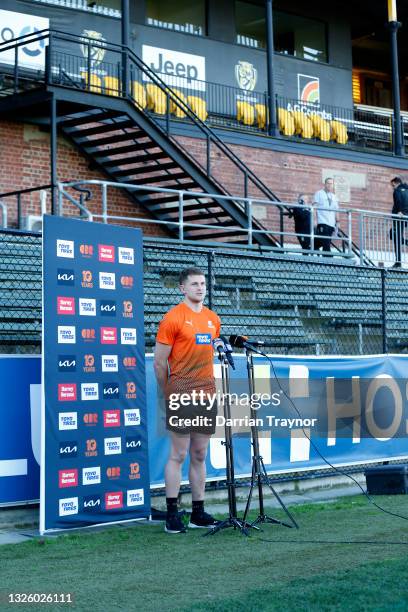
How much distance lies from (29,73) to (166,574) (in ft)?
47.7

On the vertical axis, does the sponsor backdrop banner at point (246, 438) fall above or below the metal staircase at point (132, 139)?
below

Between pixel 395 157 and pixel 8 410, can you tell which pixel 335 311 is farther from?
pixel 395 157

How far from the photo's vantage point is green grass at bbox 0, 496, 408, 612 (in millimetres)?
5773

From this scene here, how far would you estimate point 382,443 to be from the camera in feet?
41.7

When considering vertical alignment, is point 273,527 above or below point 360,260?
below

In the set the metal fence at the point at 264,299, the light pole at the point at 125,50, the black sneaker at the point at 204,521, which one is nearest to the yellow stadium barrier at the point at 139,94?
the light pole at the point at 125,50

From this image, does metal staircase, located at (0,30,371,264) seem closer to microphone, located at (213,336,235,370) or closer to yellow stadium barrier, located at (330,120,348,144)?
yellow stadium barrier, located at (330,120,348,144)

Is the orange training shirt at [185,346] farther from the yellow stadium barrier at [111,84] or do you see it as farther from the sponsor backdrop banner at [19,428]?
the yellow stadium barrier at [111,84]

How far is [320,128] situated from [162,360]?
56.0 ft

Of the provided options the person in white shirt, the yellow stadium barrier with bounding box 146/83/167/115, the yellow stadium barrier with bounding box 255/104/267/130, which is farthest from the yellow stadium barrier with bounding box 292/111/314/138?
the person in white shirt

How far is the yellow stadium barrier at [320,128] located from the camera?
24625 millimetres

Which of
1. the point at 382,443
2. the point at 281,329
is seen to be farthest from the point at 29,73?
the point at 382,443

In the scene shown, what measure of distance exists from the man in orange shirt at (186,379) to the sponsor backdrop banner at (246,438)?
37.5 inches

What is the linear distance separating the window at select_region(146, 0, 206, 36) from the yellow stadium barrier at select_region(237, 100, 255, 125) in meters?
2.16
